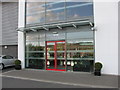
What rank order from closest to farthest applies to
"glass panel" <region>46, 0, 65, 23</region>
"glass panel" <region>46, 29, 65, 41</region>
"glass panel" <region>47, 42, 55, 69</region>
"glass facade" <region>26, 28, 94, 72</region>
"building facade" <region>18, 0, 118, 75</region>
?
"building facade" <region>18, 0, 118, 75</region>
"glass facade" <region>26, 28, 94, 72</region>
"glass panel" <region>46, 29, 65, 41</region>
"glass panel" <region>46, 0, 65, 23</region>
"glass panel" <region>47, 42, 55, 69</region>

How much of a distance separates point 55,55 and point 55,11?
150 inches

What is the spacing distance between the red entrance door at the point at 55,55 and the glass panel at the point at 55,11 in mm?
2036

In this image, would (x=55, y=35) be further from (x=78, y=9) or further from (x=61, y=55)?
(x=78, y=9)

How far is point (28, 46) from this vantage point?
11336mm

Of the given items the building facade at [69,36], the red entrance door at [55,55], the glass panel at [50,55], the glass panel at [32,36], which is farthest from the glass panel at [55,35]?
the glass panel at [32,36]

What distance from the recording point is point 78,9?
9477 mm

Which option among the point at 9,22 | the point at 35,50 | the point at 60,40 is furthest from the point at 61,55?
the point at 9,22

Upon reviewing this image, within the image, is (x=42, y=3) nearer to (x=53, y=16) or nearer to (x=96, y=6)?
(x=53, y=16)

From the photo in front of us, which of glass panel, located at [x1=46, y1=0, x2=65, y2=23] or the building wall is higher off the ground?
glass panel, located at [x1=46, y1=0, x2=65, y2=23]

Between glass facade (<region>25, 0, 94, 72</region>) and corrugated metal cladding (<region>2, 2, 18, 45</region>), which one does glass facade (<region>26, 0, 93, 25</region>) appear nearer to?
glass facade (<region>25, 0, 94, 72</region>)

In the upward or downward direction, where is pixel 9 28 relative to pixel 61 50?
upward

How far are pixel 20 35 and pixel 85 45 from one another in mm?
6289

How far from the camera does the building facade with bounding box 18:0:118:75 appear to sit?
27.4 ft

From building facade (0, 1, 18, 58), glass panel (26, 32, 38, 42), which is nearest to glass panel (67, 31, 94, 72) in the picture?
glass panel (26, 32, 38, 42)
